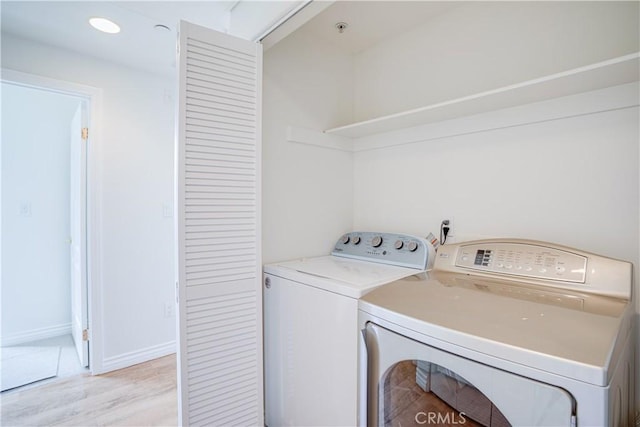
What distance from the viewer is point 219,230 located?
137cm

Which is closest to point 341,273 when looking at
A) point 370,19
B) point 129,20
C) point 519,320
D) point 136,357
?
point 519,320

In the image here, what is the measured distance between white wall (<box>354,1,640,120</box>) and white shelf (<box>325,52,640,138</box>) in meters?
0.16

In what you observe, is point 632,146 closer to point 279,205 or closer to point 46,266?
point 279,205

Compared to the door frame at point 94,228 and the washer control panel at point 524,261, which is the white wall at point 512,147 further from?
the door frame at point 94,228

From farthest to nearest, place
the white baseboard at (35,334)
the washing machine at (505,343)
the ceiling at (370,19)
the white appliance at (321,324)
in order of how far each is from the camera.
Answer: the white baseboard at (35,334)
the ceiling at (370,19)
the white appliance at (321,324)
the washing machine at (505,343)

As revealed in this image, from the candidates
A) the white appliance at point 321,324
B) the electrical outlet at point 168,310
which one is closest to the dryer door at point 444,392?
the white appliance at point 321,324

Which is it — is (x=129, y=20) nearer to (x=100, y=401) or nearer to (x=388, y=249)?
(x=388, y=249)

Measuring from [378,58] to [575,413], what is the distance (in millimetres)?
1987

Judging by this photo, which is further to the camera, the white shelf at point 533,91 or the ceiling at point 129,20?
the ceiling at point 129,20

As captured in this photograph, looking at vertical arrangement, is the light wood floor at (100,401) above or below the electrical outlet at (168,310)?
below

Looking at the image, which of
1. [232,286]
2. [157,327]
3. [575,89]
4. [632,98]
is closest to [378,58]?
[575,89]

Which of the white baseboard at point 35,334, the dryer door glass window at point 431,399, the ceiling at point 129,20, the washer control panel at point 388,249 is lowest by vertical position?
the white baseboard at point 35,334

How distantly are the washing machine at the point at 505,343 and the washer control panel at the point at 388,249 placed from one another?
19 centimetres

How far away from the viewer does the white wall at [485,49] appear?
4.01 feet
